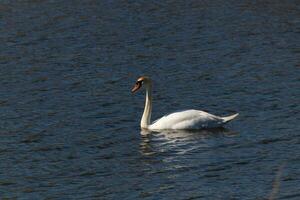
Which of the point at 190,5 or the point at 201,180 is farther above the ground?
the point at 190,5

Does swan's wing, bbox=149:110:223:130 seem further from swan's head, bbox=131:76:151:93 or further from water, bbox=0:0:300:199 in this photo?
swan's head, bbox=131:76:151:93

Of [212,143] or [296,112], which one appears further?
[296,112]

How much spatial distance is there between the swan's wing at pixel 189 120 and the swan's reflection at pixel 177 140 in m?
0.16

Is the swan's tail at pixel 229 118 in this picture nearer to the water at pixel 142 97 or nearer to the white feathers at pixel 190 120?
the white feathers at pixel 190 120

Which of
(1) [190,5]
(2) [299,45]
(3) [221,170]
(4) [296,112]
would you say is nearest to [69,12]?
(1) [190,5]

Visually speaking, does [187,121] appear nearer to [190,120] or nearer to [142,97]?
[190,120]

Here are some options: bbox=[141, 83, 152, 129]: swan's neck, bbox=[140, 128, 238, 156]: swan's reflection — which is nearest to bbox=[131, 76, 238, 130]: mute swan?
bbox=[141, 83, 152, 129]: swan's neck

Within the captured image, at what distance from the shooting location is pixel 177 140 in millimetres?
29594

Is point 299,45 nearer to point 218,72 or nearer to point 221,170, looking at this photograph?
point 218,72

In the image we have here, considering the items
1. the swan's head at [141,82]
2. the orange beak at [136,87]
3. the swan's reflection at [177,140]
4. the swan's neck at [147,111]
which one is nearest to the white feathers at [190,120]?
the swan's reflection at [177,140]

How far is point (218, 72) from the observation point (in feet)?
121

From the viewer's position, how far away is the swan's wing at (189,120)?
3073 centimetres

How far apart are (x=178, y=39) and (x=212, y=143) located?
1427 cm

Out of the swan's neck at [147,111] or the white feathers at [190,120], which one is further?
the swan's neck at [147,111]
